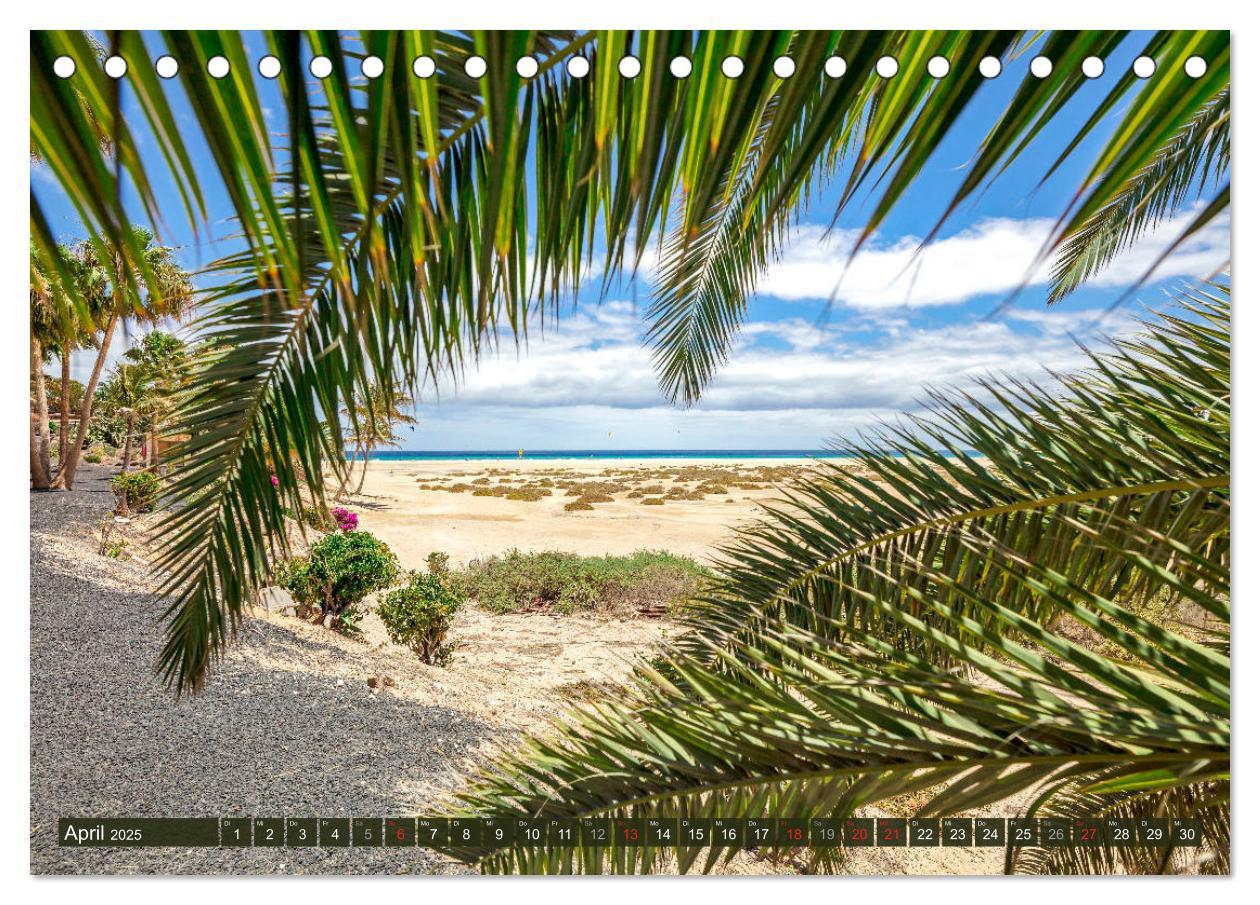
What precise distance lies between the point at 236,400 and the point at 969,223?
1987 millimetres

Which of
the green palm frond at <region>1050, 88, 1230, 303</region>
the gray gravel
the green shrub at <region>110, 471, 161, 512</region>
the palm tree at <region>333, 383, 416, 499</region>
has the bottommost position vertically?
the gray gravel

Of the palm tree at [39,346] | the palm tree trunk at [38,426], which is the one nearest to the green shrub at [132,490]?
the palm tree trunk at [38,426]

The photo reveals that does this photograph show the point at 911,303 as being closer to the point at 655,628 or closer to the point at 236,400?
the point at 655,628

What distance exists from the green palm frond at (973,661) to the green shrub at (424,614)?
1.87 metres

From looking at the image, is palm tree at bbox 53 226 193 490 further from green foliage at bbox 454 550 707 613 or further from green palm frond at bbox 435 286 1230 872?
green foliage at bbox 454 550 707 613

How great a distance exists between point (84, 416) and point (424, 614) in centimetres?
180

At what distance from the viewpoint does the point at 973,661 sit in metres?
0.79

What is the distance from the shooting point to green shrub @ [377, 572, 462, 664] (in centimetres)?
361

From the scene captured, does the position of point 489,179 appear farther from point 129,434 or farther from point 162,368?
point 129,434

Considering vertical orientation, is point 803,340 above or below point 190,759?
above

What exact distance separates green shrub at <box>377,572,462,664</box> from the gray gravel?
1.44ft

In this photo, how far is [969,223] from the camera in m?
1.95

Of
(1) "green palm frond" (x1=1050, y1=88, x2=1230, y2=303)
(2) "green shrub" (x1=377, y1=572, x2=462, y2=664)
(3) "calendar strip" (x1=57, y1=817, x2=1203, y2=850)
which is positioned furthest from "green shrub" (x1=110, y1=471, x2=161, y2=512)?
(1) "green palm frond" (x1=1050, y1=88, x2=1230, y2=303)
